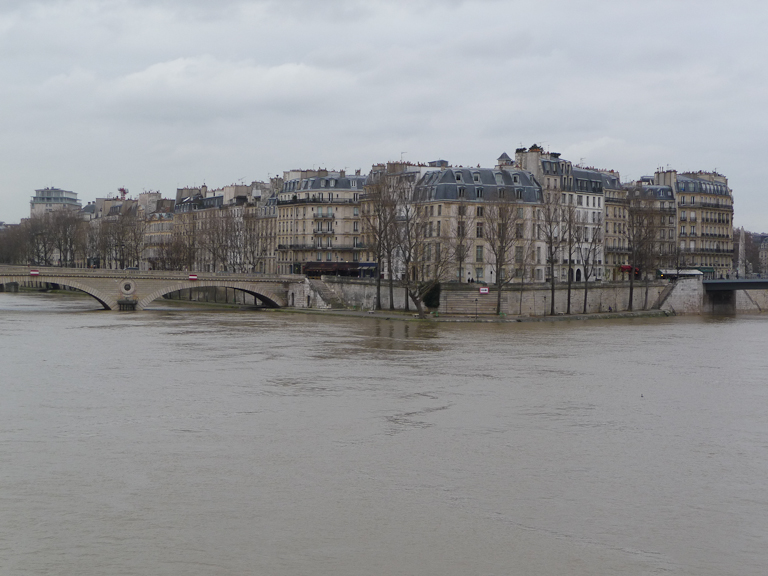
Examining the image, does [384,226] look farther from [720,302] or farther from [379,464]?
[379,464]

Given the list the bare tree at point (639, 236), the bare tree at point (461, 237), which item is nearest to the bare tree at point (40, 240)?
the bare tree at point (461, 237)

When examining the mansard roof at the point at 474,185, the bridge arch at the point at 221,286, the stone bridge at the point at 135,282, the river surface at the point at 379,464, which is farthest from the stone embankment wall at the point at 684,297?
the river surface at the point at 379,464

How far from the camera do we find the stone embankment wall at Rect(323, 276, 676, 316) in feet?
177

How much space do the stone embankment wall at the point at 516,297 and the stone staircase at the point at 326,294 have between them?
1.15ft

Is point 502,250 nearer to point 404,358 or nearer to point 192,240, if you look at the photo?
point 404,358

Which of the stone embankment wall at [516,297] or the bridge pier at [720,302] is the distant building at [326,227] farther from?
the bridge pier at [720,302]

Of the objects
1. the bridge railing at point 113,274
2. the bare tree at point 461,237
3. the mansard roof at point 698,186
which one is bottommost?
the bridge railing at point 113,274

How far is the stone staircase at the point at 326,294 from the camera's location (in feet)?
198

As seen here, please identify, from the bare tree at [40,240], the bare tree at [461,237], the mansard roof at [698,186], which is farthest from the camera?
the bare tree at [40,240]

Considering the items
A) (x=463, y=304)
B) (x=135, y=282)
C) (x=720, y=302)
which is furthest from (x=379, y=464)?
(x=720, y=302)

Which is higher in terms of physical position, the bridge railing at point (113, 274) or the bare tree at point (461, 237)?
the bare tree at point (461, 237)

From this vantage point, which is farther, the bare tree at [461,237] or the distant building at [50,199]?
the distant building at [50,199]

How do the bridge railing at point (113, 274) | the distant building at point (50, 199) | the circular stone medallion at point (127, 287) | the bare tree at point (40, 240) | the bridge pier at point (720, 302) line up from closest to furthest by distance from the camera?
the bridge railing at point (113, 274) → the circular stone medallion at point (127, 287) → the bridge pier at point (720, 302) → the bare tree at point (40, 240) → the distant building at point (50, 199)

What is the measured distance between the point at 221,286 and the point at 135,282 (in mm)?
5491
